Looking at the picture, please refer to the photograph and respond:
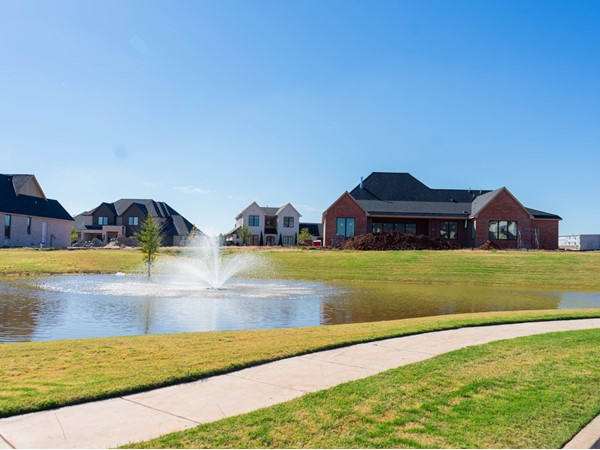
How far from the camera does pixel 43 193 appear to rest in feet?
201

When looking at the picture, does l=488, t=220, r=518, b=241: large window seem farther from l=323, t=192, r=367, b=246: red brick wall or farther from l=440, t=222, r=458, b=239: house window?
l=323, t=192, r=367, b=246: red brick wall

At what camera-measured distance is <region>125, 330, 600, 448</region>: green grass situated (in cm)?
464

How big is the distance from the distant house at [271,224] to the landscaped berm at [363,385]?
197 ft

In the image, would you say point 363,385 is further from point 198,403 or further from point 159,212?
point 159,212

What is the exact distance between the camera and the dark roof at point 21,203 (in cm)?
5294

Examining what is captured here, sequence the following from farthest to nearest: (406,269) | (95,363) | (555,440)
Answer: (406,269), (95,363), (555,440)

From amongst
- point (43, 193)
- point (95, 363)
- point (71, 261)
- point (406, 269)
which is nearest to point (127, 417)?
point (95, 363)

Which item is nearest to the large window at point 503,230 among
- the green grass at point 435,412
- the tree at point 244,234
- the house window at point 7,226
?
the tree at point 244,234

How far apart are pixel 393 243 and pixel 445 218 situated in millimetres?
9500

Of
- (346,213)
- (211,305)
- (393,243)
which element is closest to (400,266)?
(393,243)

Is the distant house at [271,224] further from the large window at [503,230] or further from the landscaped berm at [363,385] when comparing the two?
the landscaped berm at [363,385]

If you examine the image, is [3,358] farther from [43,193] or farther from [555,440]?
[43,193]

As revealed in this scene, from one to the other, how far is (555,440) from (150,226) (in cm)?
2891

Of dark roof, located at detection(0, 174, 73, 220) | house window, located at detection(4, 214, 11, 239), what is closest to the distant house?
dark roof, located at detection(0, 174, 73, 220)
